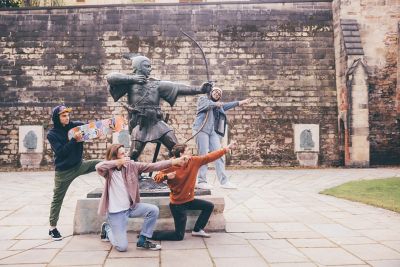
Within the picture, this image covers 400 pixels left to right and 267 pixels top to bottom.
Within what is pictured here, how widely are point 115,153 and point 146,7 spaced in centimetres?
1186

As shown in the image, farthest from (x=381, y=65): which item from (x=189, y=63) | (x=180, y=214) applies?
(x=180, y=214)

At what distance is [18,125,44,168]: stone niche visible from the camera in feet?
48.4

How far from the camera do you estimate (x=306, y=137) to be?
48.3 feet

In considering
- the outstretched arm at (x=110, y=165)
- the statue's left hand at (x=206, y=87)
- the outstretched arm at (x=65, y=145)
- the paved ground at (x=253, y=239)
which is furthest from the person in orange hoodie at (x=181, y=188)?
the outstretched arm at (x=65, y=145)

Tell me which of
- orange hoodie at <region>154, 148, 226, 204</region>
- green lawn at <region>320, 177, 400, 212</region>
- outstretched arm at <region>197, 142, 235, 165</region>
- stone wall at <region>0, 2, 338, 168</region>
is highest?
stone wall at <region>0, 2, 338, 168</region>

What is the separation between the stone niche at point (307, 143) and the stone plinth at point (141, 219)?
33.0ft

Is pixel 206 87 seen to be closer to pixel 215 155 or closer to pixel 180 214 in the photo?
pixel 215 155

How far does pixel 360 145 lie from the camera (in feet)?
45.1

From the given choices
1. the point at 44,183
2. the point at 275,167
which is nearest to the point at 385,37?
the point at 275,167

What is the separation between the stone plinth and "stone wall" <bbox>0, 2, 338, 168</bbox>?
31.1 ft

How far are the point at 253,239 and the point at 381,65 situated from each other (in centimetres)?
1218

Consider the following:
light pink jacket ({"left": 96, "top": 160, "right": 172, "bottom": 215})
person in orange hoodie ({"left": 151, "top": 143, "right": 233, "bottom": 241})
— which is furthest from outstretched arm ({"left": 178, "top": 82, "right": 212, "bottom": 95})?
light pink jacket ({"left": 96, "top": 160, "right": 172, "bottom": 215})

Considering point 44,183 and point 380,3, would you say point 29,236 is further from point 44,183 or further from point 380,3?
point 380,3

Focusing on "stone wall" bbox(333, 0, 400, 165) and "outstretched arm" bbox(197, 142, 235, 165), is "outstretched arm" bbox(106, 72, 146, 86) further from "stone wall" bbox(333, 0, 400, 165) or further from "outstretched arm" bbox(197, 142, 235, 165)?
"stone wall" bbox(333, 0, 400, 165)
